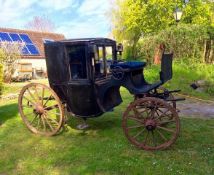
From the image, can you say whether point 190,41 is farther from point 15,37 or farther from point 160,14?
point 15,37

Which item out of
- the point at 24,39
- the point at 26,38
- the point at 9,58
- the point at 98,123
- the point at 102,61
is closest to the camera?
the point at 102,61

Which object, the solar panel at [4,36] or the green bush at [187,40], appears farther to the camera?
the solar panel at [4,36]

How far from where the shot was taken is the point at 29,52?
24.9 m

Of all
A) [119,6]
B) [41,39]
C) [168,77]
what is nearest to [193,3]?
[119,6]

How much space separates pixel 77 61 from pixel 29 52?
758 inches

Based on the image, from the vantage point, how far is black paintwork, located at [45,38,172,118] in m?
6.53

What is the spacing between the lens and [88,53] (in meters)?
6.50

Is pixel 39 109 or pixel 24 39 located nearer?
pixel 39 109

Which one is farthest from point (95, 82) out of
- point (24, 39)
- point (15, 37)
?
point (24, 39)

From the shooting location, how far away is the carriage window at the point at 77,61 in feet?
21.7

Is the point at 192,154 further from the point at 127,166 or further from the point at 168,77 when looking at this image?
the point at 168,77

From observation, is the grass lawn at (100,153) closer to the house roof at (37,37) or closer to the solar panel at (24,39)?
the solar panel at (24,39)

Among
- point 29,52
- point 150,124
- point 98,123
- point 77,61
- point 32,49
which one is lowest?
point 98,123

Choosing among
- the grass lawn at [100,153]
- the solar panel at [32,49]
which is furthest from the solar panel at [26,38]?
the grass lawn at [100,153]
